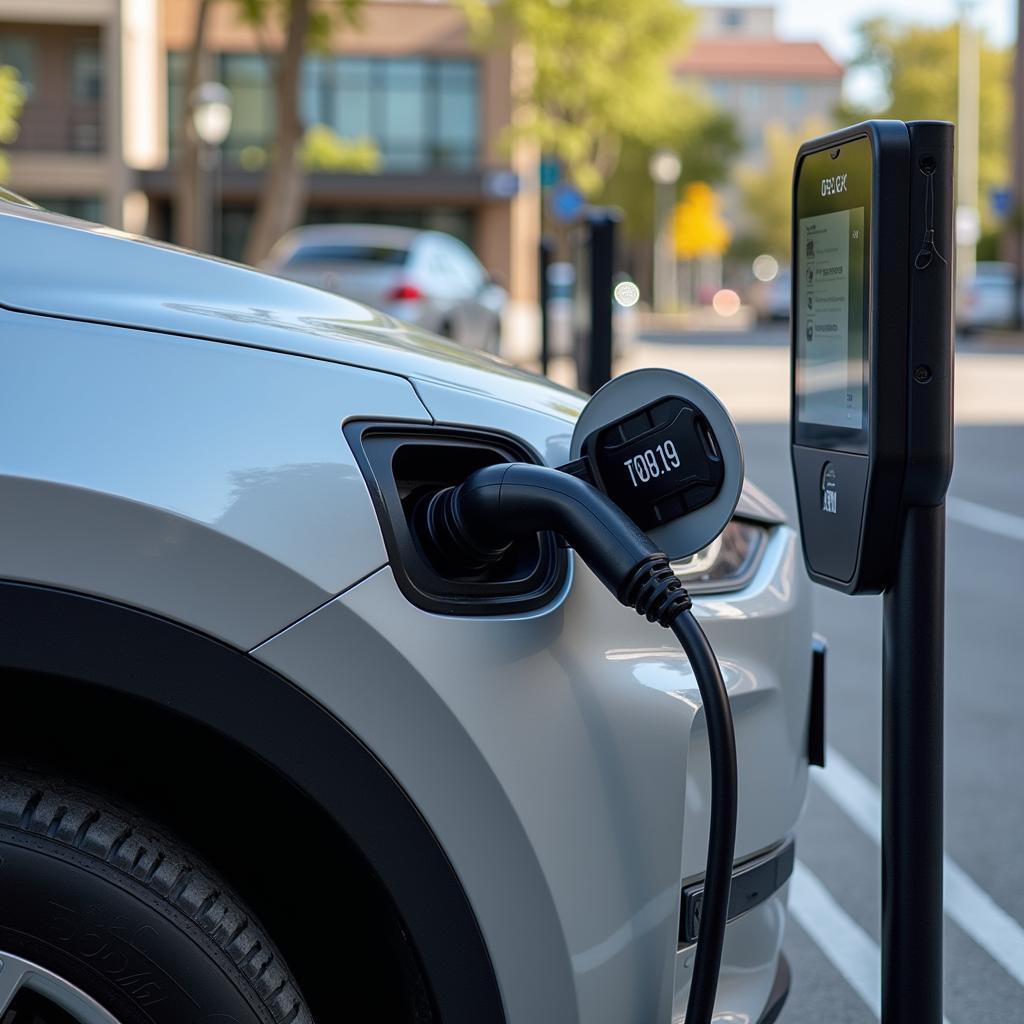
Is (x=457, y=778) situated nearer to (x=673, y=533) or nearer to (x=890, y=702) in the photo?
(x=673, y=533)

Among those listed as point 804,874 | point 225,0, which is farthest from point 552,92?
point 804,874

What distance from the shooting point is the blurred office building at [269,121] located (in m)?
40.7

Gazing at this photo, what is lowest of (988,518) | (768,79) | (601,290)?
(988,518)

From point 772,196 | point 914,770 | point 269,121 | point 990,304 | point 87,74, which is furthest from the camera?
point 772,196

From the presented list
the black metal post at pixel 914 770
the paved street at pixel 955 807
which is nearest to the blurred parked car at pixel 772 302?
the paved street at pixel 955 807

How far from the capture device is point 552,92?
44.9m

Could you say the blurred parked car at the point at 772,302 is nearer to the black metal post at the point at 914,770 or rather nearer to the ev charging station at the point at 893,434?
the ev charging station at the point at 893,434

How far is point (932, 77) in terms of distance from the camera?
247ft

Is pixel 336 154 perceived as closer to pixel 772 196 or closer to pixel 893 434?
pixel 893 434

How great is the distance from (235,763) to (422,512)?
1.16ft

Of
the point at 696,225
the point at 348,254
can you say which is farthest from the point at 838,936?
the point at 696,225

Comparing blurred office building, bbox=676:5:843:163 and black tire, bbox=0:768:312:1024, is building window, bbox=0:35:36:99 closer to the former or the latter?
black tire, bbox=0:768:312:1024

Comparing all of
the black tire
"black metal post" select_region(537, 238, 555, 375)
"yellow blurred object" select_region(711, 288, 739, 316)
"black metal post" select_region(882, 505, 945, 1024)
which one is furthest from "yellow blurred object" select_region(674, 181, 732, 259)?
the black tire

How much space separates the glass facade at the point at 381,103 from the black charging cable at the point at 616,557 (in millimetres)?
43594
